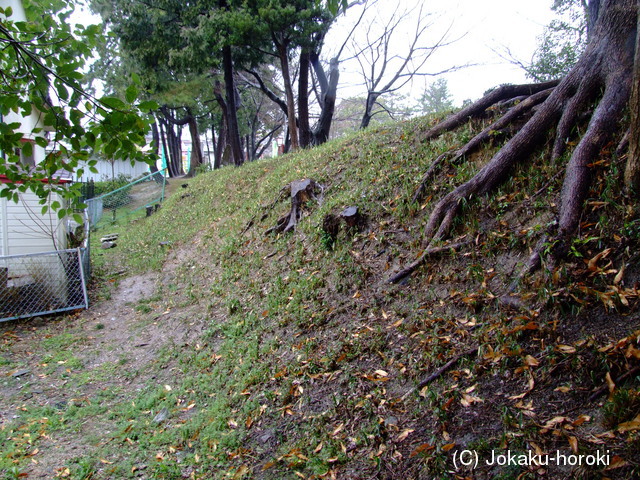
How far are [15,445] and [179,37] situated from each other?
A: 1273 centimetres

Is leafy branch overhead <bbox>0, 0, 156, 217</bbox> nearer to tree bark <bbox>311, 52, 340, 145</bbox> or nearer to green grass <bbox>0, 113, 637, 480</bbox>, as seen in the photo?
green grass <bbox>0, 113, 637, 480</bbox>

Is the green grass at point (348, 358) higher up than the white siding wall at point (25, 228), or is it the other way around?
the white siding wall at point (25, 228)

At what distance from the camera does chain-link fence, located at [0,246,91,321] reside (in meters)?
7.78

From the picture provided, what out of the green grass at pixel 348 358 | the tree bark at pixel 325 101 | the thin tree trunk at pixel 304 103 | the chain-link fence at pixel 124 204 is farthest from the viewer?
the chain-link fence at pixel 124 204

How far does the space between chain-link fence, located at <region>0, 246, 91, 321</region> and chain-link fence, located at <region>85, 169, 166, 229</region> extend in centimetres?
702

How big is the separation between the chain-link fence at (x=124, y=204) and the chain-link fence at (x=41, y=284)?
23.0 feet

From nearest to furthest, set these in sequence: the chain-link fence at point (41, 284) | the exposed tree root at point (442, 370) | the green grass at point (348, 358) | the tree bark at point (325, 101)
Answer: the green grass at point (348, 358) → the exposed tree root at point (442, 370) → the chain-link fence at point (41, 284) → the tree bark at point (325, 101)

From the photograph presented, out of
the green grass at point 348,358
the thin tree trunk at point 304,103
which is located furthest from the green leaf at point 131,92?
the thin tree trunk at point 304,103

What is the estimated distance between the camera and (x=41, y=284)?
27.1 ft

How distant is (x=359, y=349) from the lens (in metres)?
4.12

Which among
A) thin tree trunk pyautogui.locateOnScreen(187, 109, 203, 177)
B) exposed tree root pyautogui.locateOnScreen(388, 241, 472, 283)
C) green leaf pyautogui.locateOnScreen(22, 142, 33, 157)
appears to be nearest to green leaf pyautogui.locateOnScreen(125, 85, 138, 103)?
green leaf pyautogui.locateOnScreen(22, 142, 33, 157)

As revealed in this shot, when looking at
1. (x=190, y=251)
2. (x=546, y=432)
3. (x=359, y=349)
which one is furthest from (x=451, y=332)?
(x=190, y=251)

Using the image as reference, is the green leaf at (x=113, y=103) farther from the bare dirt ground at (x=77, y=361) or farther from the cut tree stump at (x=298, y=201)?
the cut tree stump at (x=298, y=201)

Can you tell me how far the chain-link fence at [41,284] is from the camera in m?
7.78
